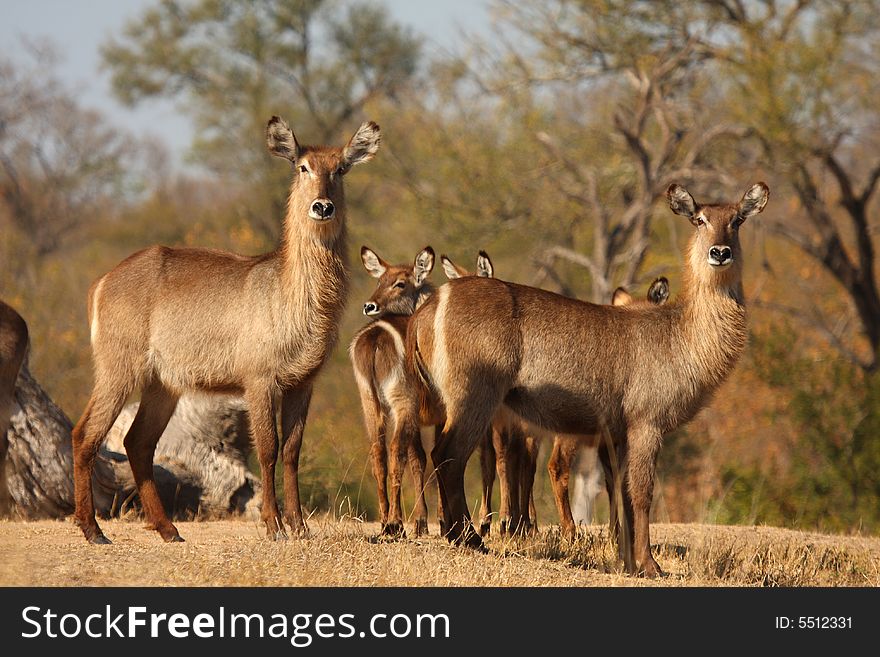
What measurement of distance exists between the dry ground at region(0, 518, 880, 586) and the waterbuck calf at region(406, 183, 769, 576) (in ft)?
1.44

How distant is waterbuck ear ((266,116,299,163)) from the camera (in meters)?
7.69

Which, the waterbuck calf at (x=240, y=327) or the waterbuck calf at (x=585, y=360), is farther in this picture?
the waterbuck calf at (x=240, y=327)

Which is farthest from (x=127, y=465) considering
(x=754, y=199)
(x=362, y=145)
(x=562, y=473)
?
(x=754, y=199)

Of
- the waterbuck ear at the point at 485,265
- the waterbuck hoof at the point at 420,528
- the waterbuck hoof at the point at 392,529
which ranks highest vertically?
the waterbuck ear at the point at 485,265

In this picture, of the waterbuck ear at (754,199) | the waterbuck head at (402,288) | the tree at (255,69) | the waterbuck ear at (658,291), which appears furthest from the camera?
the tree at (255,69)

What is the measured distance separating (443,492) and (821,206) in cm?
1308

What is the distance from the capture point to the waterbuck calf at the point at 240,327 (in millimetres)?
7207

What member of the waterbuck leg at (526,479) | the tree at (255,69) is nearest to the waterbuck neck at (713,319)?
the waterbuck leg at (526,479)

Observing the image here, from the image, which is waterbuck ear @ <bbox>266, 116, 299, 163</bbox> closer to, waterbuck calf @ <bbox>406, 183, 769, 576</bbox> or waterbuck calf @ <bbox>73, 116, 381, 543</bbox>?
waterbuck calf @ <bbox>73, 116, 381, 543</bbox>

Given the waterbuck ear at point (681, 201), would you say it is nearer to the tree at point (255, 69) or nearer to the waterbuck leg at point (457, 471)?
the waterbuck leg at point (457, 471)

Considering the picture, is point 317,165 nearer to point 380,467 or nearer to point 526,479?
point 380,467

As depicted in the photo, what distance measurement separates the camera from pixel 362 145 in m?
7.94

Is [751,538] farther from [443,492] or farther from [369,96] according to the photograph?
[369,96]

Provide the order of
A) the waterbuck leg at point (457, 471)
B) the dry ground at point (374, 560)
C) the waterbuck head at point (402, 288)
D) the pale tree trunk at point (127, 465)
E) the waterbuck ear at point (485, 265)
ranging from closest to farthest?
1. the dry ground at point (374, 560)
2. the waterbuck leg at point (457, 471)
3. the pale tree trunk at point (127, 465)
4. the waterbuck head at point (402, 288)
5. the waterbuck ear at point (485, 265)
